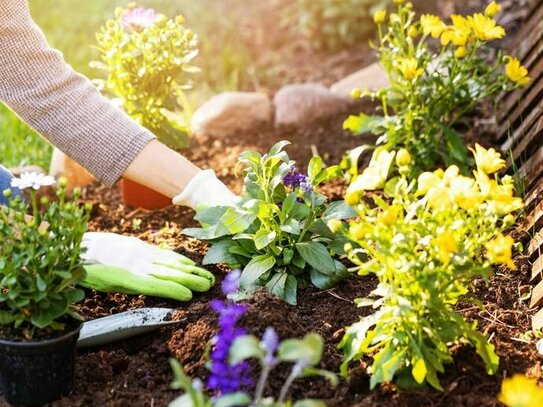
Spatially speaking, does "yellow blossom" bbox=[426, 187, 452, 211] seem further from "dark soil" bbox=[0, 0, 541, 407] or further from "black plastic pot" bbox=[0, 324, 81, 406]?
"black plastic pot" bbox=[0, 324, 81, 406]

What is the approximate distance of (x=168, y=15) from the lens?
507 cm

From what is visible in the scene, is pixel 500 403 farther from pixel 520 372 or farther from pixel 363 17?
pixel 363 17

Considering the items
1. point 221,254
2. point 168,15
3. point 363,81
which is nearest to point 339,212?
point 221,254

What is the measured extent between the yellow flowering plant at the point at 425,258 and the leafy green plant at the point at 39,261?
0.61m

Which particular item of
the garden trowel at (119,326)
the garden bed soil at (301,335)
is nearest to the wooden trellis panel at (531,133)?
the garden bed soil at (301,335)

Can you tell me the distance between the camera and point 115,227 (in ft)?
9.82

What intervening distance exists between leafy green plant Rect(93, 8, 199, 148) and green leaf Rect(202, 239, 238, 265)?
71cm

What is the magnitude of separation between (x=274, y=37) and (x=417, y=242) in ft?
10.9

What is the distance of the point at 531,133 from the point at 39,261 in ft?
5.80

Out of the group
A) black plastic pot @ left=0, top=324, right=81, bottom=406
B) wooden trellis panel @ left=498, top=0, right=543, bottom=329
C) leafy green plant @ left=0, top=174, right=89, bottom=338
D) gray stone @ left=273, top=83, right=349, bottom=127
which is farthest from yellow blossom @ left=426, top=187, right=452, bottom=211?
gray stone @ left=273, top=83, right=349, bottom=127

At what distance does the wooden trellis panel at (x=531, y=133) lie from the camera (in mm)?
2459

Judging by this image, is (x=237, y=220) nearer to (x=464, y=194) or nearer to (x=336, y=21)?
(x=464, y=194)

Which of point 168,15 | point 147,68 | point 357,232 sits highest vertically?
point 357,232

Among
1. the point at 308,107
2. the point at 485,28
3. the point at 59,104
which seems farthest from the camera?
the point at 308,107
